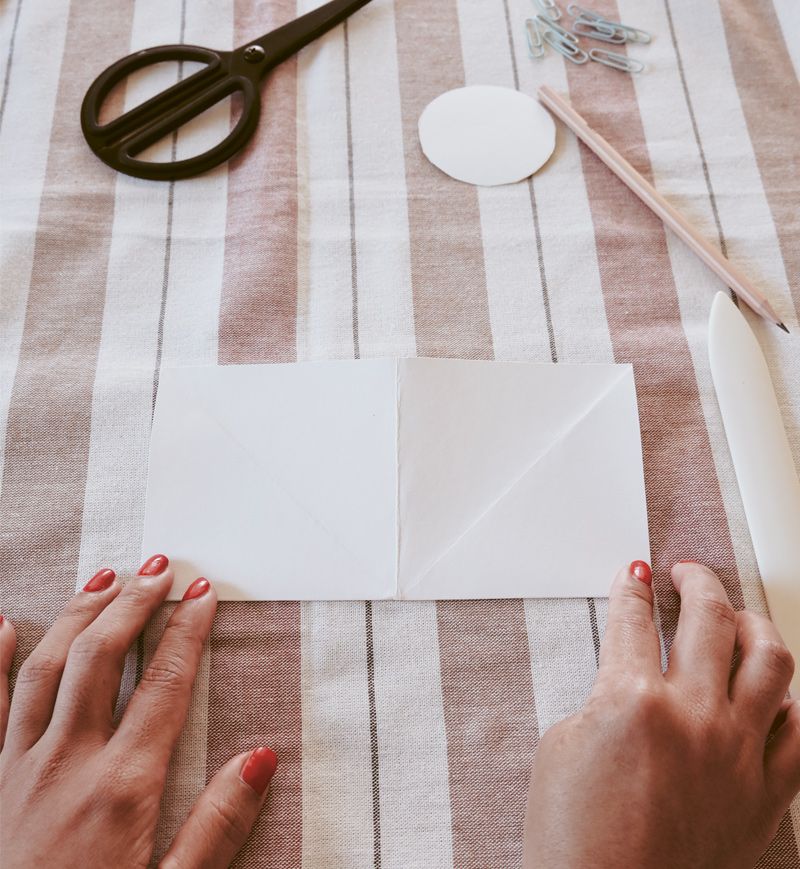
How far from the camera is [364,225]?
2.20ft

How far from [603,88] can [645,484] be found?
1.36 feet

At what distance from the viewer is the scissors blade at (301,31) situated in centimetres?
72

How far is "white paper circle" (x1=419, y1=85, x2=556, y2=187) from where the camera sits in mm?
687

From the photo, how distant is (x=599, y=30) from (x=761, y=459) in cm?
48

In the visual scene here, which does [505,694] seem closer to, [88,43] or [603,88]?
[603,88]

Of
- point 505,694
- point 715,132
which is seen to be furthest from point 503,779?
point 715,132

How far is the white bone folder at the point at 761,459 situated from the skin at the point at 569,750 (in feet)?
0.11

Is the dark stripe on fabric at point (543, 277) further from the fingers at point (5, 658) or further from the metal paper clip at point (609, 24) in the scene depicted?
the fingers at point (5, 658)

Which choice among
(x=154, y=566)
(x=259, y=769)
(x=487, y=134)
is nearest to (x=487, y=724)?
(x=259, y=769)

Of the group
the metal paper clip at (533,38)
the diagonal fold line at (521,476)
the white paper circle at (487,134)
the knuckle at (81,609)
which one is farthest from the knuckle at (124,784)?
the metal paper clip at (533,38)

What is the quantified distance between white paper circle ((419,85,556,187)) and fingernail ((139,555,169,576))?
0.43 m

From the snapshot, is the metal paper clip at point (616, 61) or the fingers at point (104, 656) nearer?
the fingers at point (104, 656)

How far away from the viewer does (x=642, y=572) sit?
542 millimetres

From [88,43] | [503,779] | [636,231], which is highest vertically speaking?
[88,43]
